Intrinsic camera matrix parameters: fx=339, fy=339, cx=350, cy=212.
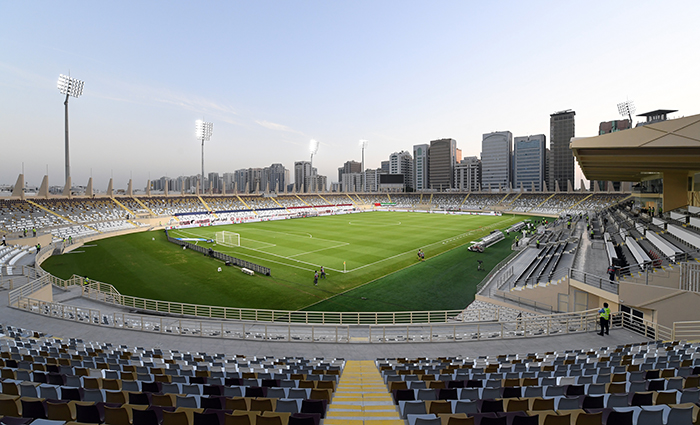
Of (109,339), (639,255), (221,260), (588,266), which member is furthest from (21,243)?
(639,255)

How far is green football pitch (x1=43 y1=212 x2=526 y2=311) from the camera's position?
874 inches

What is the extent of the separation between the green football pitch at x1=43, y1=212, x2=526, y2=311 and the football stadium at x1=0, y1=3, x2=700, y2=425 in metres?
0.22

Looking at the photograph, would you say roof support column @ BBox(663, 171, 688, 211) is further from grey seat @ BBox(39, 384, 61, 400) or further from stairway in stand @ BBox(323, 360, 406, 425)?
grey seat @ BBox(39, 384, 61, 400)

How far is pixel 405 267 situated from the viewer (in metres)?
30.2

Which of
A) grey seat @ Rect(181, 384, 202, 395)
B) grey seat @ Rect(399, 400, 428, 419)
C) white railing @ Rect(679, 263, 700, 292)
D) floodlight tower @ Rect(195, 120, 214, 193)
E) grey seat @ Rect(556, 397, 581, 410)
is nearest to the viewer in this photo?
grey seat @ Rect(556, 397, 581, 410)

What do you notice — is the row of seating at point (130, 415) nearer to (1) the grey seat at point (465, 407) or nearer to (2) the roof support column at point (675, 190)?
(1) the grey seat at point (465, 407)

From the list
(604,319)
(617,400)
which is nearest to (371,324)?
(604,319)

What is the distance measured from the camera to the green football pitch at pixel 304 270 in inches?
874

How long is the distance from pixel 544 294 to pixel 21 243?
164 feet

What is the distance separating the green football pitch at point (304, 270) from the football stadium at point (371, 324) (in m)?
0.22

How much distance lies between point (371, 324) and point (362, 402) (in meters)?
7.79

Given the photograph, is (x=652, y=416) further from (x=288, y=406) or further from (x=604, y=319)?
(x=604, y=319)

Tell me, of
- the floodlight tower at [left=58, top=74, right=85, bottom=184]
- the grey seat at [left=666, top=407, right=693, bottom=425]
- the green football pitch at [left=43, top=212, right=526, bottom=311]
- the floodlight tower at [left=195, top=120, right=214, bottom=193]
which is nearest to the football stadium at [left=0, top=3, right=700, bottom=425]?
the grey seat at [left=666, top=407, right=693, bottom=425]

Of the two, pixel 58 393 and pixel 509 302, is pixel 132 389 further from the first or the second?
pixel 509 302
